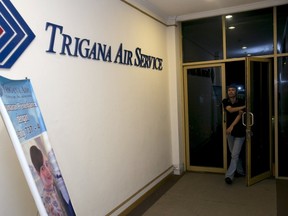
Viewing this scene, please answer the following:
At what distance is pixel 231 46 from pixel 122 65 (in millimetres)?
2414

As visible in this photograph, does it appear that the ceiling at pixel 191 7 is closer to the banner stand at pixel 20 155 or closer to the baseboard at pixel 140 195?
the baseboard at pixel 140 195

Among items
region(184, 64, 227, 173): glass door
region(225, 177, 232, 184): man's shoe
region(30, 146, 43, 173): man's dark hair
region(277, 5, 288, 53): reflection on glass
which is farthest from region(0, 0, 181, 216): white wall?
region(277, 5, 288, 53): reflection on glass

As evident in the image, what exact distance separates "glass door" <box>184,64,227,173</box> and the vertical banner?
3.85m

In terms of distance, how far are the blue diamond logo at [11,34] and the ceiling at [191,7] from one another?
7.37 feet

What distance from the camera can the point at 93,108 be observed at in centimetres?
310

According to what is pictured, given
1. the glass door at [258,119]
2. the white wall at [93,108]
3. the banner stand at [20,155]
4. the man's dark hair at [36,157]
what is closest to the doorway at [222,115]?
the glass door at [258,119]

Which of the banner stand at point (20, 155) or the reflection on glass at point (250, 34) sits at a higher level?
the reflection on glass at point (250, 34)

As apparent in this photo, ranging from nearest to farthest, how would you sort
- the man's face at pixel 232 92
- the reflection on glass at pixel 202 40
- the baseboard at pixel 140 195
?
1. the baseboard at pixel 140 195
2. the man's face at pixel 232 92
3. the reflection on glass at pixel 202 40

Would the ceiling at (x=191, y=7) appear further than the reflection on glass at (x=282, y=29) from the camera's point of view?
No

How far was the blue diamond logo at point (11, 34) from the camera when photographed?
2059 millimetres

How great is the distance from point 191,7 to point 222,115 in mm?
2095

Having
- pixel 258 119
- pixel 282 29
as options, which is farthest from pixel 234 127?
pixel 282 29

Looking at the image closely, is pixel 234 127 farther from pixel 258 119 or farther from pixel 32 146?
pixel 32 146

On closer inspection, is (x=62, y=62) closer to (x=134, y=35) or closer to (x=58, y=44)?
(x=58, y=44)
